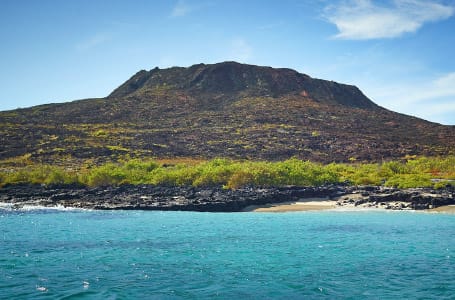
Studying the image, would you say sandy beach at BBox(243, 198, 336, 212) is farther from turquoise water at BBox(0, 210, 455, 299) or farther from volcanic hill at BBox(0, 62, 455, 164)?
volcanic hill at BBox(0, 62, 455, 164)

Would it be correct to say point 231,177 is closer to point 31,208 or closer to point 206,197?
point 206,197

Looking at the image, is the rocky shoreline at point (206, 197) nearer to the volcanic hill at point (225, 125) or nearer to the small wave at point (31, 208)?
the small wave at point (31, 208)

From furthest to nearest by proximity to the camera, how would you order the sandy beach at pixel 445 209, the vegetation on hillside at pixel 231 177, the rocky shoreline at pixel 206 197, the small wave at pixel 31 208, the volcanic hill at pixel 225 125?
the volcanic hill at pixel 225 125 → the vegetation on hillside at pixel 231 177 → the small wave at pixel 31 208 → the rocky shoreline at pixel 206 197 → the sandy beach at pixel 445 209

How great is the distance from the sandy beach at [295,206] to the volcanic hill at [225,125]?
5625 cm

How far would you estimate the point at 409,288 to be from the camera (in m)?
18.5

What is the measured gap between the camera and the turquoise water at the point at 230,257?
18.3 metres

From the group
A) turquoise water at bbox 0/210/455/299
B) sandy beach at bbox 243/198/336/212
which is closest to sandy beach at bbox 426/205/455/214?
turquoise water at bbox 0/210/455/299

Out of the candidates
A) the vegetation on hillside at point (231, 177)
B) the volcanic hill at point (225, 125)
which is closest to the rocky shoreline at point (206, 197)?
the vegetation on hillside at point (231, 177)

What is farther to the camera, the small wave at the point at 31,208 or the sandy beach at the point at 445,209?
the small wave at the point at 31,208

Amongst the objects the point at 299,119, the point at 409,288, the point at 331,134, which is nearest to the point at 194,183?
the point at 409,288

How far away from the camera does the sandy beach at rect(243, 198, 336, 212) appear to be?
4747 centimetres

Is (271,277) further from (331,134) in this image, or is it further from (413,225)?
(331,134)

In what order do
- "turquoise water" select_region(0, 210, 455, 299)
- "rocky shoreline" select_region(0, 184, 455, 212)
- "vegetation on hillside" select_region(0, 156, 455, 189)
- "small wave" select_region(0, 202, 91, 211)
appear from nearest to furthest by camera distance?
"turquoise water" select_region(0, 210, 455, 299), "rocky shoreline" select_region(0, 184, 455, 212), "small wave" select_region(0, 202, 91, 211), "vegetation on hillside" select_region(0, 156, 455, 189)

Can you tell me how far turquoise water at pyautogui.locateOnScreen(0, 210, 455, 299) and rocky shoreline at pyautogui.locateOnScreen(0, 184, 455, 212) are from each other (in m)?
6.27
